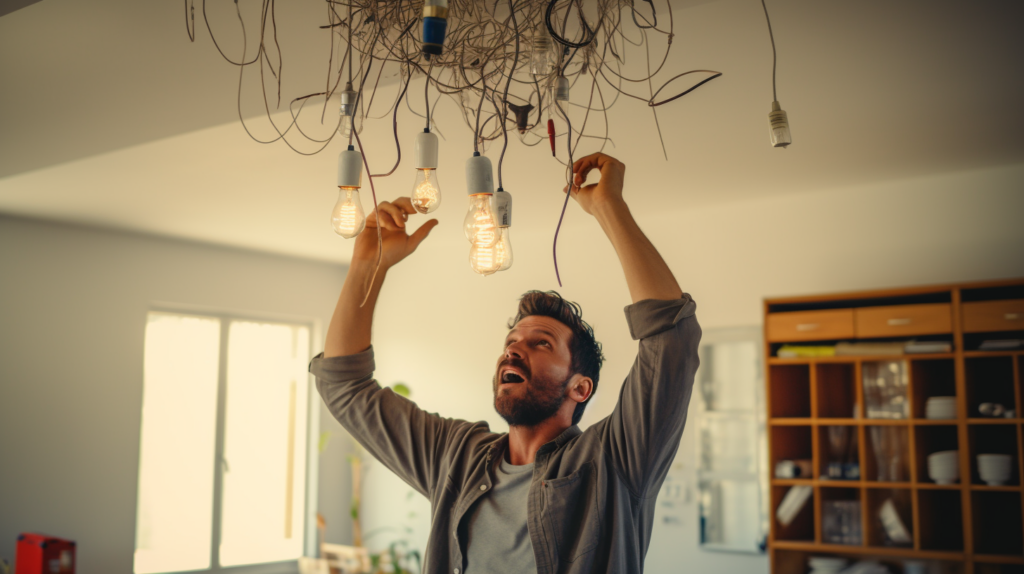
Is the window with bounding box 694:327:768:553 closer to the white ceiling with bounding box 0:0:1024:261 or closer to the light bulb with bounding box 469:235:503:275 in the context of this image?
the white ceiling with bounding box 0:0:1024:261

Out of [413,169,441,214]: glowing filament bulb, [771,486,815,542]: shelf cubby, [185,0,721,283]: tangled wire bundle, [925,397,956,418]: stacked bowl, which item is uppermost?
[185,0,721,283]: tangled wire bundle

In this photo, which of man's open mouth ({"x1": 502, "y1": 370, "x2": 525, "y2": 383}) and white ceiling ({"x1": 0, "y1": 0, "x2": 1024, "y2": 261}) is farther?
white ceiling ({"x1": 0, "y1": 0, "x2": 1024, "y2": 261})

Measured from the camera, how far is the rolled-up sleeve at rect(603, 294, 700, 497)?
129 cm

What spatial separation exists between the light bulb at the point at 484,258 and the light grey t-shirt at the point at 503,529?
430mm

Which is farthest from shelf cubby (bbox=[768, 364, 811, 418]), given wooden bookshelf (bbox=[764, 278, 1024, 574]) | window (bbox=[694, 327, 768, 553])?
window (bbox=[694, 327, 768, 553])

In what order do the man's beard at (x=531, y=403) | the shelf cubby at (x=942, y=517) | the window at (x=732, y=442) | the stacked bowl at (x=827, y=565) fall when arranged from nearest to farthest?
the man's beard at (x=531, y=403)
the shelf cubby at (x=942, y=517)
the stacked bowl at (x=827, y=565)
the window at (x=732, y=442)

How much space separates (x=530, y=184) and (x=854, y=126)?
5.12 ft

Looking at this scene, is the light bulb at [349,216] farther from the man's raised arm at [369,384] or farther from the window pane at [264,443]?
the window pane at [264,443]

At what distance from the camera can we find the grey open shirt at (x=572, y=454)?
4.30ft

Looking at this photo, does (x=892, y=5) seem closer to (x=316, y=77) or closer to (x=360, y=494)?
(x=316, y=77)

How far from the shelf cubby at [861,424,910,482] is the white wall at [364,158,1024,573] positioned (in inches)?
30.1

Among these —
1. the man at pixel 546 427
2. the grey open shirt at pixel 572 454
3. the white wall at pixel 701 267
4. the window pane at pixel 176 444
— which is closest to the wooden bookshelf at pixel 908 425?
the white wall at pixel 701 267

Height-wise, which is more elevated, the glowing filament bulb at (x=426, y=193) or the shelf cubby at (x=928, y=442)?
the glowing filament bulb at (x=426, y=193)

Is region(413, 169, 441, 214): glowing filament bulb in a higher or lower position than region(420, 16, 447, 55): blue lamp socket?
lower
